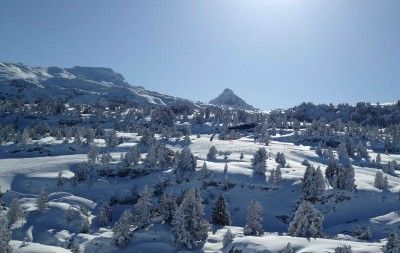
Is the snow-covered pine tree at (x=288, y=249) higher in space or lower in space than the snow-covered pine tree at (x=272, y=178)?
lower

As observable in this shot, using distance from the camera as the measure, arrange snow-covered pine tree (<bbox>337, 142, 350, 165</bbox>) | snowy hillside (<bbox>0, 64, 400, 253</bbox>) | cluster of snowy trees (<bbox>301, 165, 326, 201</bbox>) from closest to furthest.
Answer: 1. snowy hillside (<bbox>0, 64, 400, 253</bbox>)
2. cluster of snowy trees (<bbox>301, 165, 326, 201</bbox>)
3. snow-covered pine tree (<bbox>337, 142, 350, 165</bbox>)

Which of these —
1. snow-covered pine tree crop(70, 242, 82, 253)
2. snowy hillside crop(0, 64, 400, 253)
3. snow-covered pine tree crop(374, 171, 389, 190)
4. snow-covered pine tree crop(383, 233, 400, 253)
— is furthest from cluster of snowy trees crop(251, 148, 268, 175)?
snow-covered pine tree crop(383, 233, 400, 253)

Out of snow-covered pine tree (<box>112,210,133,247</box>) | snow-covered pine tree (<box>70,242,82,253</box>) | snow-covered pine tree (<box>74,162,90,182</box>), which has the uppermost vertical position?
snow-covered pine tree (<box>74,162,90,182</box>)

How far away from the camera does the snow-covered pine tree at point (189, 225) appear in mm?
79688

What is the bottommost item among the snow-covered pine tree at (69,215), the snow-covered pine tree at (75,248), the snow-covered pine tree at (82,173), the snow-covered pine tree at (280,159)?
the snow-covered pine tree at (75,248)

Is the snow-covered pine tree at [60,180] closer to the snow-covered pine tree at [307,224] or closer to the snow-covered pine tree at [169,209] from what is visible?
the snow-covered pine tree at [169,209]

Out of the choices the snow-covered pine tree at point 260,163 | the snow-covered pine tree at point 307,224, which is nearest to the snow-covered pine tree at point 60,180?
the snow-covered pine tree at point 260,163

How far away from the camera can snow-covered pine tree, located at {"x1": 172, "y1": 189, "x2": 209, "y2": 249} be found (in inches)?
3137

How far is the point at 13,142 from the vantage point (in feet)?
587

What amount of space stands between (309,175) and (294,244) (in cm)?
4978

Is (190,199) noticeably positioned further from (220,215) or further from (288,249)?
(288,249)

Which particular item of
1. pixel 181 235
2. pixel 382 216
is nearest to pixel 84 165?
pixel 181 235

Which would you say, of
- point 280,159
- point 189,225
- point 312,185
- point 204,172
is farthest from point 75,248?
point 280,159

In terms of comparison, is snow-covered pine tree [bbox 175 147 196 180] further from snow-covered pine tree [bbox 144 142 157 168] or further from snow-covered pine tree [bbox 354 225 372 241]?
snow-covered pine tree [bbox 354 225 372 241]
